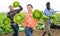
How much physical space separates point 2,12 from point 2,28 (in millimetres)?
1872

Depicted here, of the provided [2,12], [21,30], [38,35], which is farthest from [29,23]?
[2,12]

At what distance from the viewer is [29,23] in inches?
277

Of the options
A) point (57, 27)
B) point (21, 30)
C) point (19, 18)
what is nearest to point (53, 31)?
point (57, 27)

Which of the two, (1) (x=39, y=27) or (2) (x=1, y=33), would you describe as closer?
(2) (x=1, y=33)

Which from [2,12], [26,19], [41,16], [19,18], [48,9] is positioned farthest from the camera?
[2,12]

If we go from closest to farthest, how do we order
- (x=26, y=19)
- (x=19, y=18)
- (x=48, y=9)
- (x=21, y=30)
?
(x=19, y=18)
(x=26, y=19)
(x=48, y=9)
(x=21, y=30)

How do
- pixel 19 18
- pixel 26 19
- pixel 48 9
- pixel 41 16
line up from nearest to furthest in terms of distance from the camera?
pixel 41 16
pixel 19 18
pixel 26 19
pixel 48 9

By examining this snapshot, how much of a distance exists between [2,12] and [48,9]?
5489mm

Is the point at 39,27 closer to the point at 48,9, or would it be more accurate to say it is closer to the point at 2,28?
the point at 2,28

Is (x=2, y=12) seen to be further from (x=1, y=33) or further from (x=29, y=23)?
(x=29, y=23)

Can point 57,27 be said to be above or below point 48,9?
below

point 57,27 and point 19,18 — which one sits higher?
point 19,18

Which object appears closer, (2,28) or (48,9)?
(48,9)

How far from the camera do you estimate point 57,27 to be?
1388 cm
